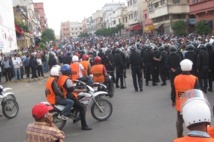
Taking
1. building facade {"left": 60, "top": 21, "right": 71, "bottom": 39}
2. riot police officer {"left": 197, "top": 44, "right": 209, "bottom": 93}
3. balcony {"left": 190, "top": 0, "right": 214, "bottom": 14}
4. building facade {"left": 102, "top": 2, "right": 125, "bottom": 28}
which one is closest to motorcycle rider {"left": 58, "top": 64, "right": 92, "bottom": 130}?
riot police officer {"left": 197, "top": 44, "right": 209, "bottom": 93}

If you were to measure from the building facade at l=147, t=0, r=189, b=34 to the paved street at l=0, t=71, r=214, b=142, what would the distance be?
3891 cm

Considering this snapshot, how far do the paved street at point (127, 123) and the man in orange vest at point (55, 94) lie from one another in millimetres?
630

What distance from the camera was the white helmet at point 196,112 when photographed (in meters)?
2.47

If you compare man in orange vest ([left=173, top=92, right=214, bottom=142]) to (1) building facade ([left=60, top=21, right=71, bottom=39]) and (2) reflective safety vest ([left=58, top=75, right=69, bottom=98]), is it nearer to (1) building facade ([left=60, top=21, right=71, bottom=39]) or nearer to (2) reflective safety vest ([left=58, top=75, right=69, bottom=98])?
(2) reflective safety vest ([left=58, top=75, right=69, bottom=98])

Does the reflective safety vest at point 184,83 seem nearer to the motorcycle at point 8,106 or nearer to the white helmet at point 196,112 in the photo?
the white helmet at point 196,112

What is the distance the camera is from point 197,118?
97.3 inches

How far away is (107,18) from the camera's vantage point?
4818 inches

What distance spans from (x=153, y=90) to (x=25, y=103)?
496cm

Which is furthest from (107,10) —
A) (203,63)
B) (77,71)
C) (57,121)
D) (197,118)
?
(197,118)

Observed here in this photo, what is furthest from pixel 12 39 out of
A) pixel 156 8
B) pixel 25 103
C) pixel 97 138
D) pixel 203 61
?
pixel 156 8

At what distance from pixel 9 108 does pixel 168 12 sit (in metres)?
42.5

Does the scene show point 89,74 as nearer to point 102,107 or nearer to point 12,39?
point 102,107

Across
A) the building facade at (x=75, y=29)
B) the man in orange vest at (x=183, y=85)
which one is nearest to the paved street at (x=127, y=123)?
the man in orange vest at (x=183, y=85)

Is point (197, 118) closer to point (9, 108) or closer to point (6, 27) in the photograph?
point (9, 108)
